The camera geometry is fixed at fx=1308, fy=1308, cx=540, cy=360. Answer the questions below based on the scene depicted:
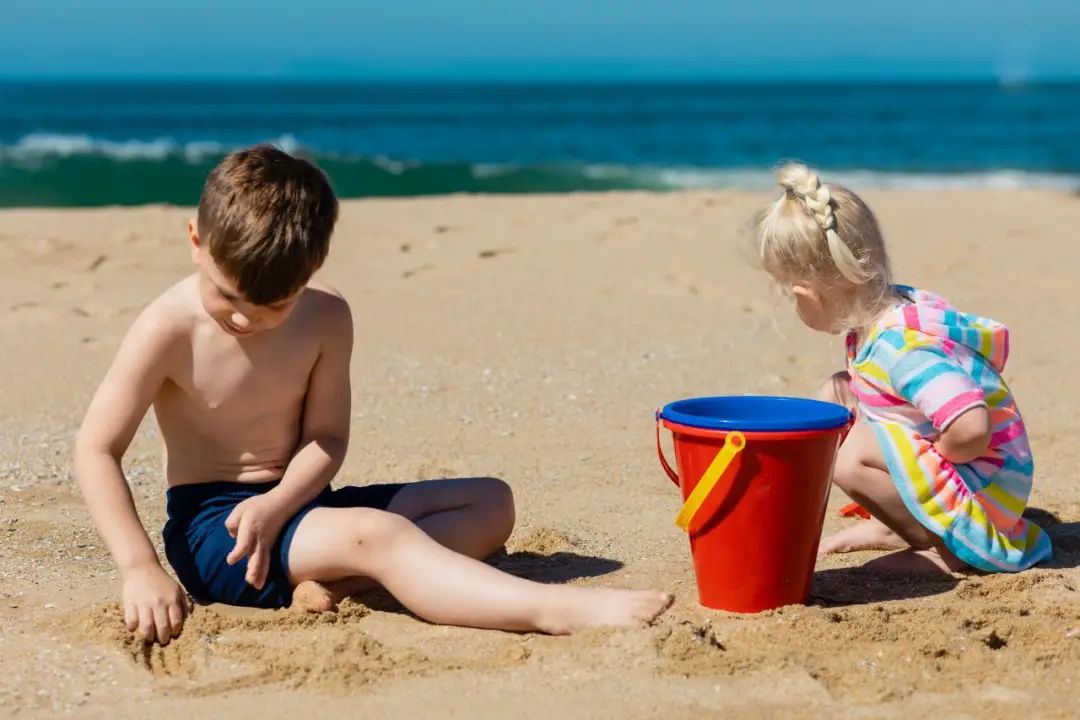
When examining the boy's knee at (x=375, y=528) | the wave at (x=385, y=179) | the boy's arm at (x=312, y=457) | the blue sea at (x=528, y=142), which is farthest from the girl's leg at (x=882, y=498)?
the wave at (x=385, y=179)

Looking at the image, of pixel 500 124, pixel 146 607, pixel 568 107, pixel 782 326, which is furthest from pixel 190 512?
pixel 568 107

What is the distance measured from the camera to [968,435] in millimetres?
2566

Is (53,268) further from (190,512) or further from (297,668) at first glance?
(297,668)

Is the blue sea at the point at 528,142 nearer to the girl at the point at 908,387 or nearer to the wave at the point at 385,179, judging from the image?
the wave at the point at 385,179

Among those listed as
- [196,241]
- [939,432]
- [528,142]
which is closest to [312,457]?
Result: [196,241]

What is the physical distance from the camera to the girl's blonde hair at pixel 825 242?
8.61 ft

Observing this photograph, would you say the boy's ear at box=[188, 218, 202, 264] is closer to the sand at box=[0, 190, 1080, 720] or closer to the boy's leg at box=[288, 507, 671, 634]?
the boy's leg at box=[288, 507, 671, 634]

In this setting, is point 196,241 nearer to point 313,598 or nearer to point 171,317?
point 171,317

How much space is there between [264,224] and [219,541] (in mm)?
657

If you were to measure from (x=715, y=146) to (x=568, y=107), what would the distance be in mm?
21593

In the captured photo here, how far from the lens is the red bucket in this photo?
2.39 meters

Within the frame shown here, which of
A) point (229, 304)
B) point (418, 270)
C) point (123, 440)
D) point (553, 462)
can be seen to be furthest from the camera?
point (418, 270)

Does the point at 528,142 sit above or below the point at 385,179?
below

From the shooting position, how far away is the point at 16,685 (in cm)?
220
